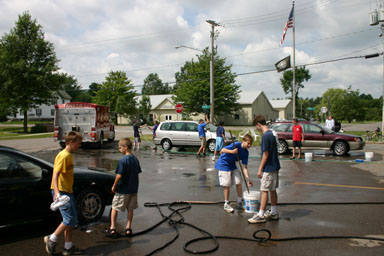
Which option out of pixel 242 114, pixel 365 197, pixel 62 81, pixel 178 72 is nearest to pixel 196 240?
pixel 365 197

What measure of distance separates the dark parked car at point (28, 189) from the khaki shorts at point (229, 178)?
2330mm

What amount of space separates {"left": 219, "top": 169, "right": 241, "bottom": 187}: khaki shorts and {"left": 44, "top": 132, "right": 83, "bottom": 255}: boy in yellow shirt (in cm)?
285

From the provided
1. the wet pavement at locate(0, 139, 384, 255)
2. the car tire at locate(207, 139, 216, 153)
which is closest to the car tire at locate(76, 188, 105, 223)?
the wet pavement at locate(0, 139, 384, 255)

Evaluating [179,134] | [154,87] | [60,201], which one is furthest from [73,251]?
[154,87]

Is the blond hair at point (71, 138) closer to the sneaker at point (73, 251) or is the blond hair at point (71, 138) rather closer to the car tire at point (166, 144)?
the sneaker at point (73, 251)

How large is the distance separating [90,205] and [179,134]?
12354 mm

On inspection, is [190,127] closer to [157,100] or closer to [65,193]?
[65,193]

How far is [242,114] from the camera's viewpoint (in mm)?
60312

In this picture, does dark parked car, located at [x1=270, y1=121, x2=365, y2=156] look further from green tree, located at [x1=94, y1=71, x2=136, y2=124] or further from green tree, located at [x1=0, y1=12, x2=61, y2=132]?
green tree, located at [x1=94, y1=71, x2=136, y2=124]

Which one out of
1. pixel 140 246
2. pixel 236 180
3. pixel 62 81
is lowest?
pixel 140 246

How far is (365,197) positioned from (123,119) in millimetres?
64698

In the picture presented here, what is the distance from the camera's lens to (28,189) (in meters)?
4.90

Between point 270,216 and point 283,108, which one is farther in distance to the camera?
point 283,108

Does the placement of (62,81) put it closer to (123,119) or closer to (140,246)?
(123,119)
